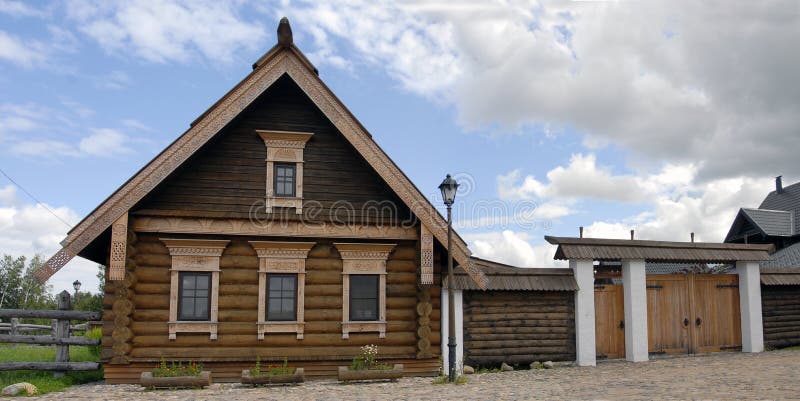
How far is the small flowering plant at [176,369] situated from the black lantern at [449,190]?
634 cm

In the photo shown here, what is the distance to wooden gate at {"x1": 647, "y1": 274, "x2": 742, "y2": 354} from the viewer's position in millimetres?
17516

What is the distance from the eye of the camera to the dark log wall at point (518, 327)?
15.4 meters

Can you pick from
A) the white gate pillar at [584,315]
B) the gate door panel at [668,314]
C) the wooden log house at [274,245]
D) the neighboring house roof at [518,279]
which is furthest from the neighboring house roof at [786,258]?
the wooden log house at [274,245]

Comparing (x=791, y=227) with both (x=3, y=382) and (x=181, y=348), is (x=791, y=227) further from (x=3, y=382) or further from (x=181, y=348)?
(x=3, y=382)

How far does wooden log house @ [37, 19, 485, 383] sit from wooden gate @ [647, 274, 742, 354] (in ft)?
20.5

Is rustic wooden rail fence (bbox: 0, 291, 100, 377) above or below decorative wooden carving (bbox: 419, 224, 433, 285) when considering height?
below

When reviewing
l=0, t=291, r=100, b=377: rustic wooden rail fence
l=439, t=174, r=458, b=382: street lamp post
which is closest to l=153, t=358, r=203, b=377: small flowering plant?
l=0, t=291, r=100, b=377: rustic wooden rail fence

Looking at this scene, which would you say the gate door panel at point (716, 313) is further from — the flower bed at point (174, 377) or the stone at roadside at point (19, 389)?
the stone at roadside at point (19, 389)

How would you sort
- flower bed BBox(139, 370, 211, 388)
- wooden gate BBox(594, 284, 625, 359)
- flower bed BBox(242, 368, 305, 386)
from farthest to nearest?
wooden gate BBox(594, 284, 625, 359) < flower bed BBox(242, 368, 305, 386) < flower bed BBox(139, 370, 211, 388)

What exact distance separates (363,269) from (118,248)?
518 cm

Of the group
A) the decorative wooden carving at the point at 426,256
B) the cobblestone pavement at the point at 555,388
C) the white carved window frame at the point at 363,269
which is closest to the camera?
the cobblestone pavement at the point at 555,388

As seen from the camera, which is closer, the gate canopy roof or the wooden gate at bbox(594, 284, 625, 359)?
the gate canopy roof

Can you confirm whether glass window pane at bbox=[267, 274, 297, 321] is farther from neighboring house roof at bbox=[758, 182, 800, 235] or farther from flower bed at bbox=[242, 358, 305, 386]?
neighboring house roof at bbox=[758, 182, 800, 235]

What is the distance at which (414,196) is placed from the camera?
13.7 metres
